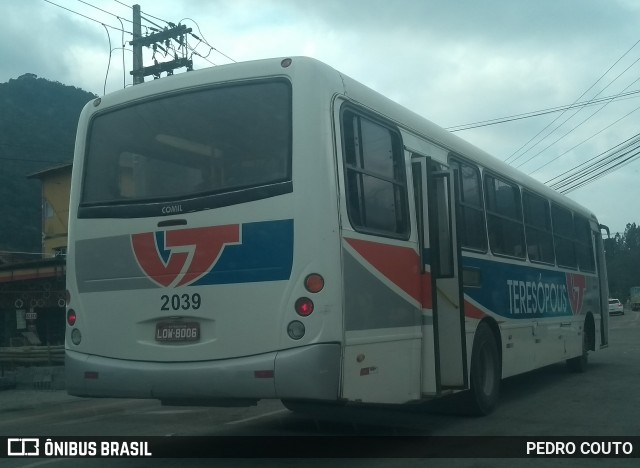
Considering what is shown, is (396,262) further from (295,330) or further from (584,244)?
(584,244)

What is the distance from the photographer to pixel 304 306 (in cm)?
674

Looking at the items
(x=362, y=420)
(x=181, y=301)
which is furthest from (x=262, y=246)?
(x=362, y=420)

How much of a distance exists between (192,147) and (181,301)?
145cm

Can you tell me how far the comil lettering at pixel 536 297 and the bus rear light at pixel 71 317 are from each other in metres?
5.99

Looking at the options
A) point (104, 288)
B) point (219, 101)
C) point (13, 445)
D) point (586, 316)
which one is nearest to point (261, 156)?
point (219, 101)

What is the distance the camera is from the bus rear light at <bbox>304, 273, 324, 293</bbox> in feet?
22.1

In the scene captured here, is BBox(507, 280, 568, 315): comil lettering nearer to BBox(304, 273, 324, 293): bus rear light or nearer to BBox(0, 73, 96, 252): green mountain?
BBox(304, 273, 324, 293): bus rear light

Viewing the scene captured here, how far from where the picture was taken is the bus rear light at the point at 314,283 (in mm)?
6746

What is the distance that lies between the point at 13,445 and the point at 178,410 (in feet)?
10.1

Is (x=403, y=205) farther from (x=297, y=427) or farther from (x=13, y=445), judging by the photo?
(x=13, y=445)

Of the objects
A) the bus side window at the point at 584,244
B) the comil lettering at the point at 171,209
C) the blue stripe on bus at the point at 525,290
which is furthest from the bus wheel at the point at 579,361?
the comil lettering at the point at 171,209

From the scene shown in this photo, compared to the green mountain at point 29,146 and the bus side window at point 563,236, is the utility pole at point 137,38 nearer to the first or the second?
the bus side window at point 563,236

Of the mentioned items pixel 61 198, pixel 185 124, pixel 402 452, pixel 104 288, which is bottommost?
pixel 402 452

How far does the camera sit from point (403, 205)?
8.26 metres
